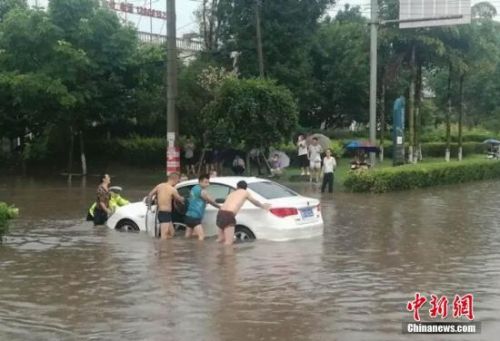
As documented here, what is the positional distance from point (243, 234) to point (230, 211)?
758 millimetres

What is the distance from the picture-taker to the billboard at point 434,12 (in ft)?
81.1

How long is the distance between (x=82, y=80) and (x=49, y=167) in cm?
812

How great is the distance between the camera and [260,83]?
27469 mm

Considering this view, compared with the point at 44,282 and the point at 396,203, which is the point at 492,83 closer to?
the point at 396,203

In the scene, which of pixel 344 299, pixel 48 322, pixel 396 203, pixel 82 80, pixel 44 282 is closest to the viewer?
pixel 48 322

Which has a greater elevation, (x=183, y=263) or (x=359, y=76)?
(x=359, y=76)

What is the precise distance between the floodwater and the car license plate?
17.4 inches

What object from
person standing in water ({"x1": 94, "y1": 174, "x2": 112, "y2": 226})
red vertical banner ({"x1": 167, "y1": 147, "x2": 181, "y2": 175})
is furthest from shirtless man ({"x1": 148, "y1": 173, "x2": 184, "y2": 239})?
red vertical banner ({"x1": 167, "y1": 147, "x2": 181, "y2": 175})

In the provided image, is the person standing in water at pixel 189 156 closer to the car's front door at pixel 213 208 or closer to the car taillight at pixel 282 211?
the car's front door at pixel 213 208

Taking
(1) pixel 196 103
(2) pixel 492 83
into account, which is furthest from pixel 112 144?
(2) pixel 492 83

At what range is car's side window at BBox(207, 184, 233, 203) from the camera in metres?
13.8

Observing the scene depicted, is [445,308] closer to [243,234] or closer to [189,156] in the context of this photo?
[243,234]

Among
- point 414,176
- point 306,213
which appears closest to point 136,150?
point 414,176

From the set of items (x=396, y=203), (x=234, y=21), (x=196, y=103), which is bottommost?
(x=396, y=203)
